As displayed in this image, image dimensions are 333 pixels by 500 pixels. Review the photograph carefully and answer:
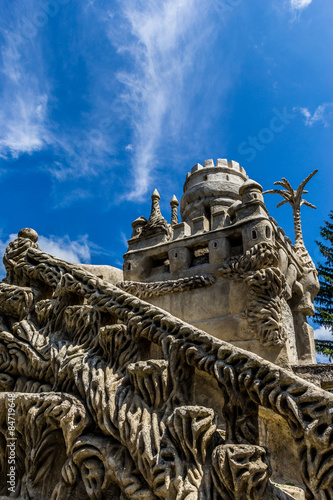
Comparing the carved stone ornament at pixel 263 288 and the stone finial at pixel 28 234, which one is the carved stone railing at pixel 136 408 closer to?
the stone finial at pixel 28 234

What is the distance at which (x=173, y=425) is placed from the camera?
265 centimetres

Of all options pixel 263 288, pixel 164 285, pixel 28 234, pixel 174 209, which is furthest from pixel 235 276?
pixel 174 209

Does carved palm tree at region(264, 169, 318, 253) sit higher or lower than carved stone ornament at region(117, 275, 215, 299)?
higher

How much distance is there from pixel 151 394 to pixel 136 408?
6.3 inches

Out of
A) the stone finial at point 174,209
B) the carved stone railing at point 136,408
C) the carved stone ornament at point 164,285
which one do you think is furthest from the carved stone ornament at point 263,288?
the stone finial at point 174,209

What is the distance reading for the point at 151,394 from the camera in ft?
9.87

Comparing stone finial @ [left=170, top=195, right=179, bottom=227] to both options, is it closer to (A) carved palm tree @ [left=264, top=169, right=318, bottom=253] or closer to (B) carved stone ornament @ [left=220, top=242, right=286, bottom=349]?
(A) carved palm tree @ [left=264, top=169, right=318, bottom=253]

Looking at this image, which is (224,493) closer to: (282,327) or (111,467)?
(111,467)

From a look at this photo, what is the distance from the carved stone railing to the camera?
7.54 feet

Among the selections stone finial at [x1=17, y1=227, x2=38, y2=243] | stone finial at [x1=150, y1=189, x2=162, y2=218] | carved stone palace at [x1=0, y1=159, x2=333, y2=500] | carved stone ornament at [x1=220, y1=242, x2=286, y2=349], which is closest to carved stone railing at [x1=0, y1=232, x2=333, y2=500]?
carved stone palace at [x1=0, y1=159, x2=333, y2=500]

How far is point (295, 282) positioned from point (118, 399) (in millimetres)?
5318

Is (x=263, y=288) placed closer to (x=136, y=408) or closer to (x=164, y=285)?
(x=164, y=285)

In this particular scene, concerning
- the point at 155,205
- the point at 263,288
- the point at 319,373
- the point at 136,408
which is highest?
the point at 155,205

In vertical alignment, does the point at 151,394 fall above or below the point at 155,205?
below
